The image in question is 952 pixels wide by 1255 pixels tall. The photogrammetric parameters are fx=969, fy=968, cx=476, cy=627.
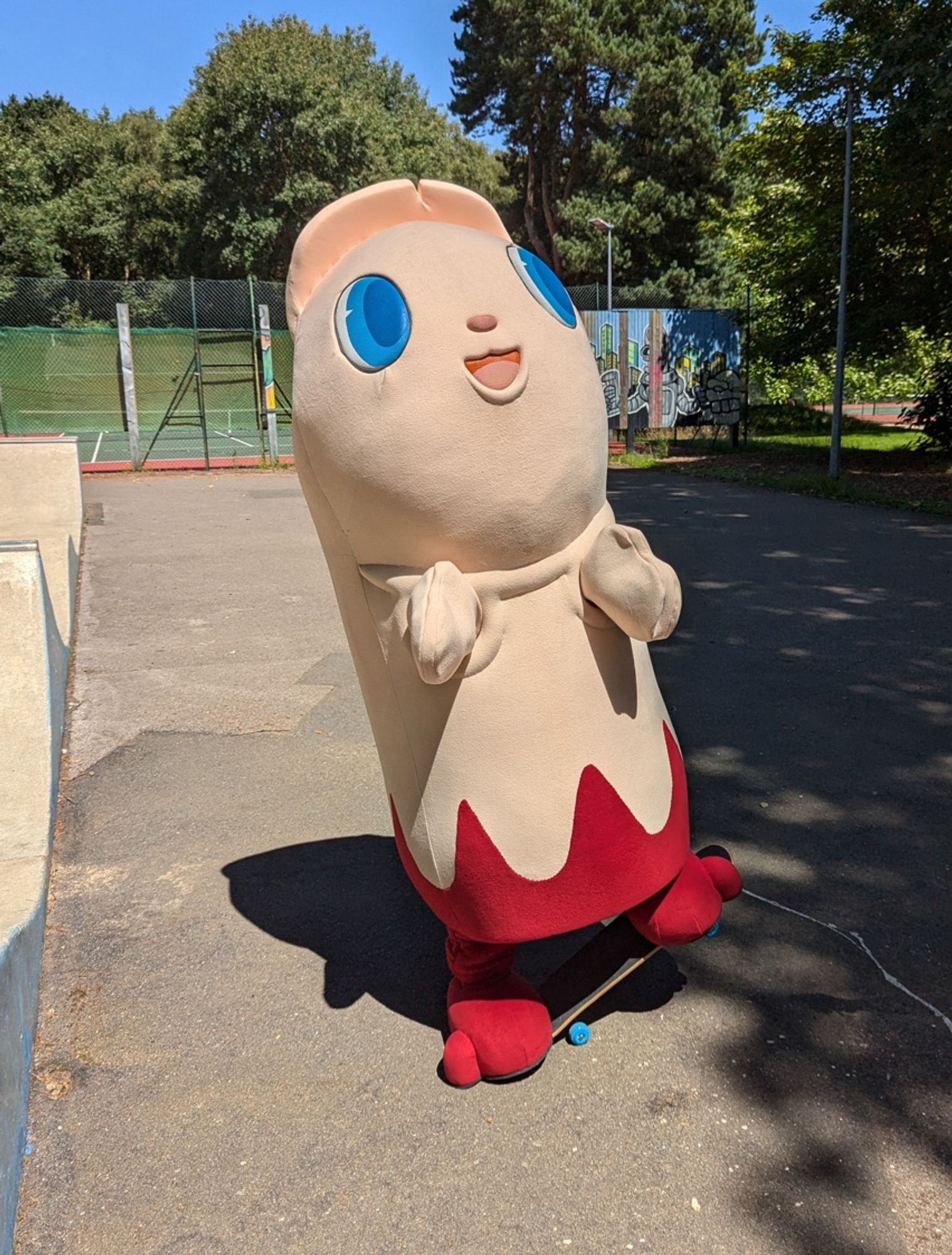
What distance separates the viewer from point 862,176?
47.8ft

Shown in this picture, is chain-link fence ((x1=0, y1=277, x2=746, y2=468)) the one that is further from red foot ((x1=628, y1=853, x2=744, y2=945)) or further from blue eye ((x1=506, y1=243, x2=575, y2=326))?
red foot ((x1=628, y1=853, x2=744, y2=945))

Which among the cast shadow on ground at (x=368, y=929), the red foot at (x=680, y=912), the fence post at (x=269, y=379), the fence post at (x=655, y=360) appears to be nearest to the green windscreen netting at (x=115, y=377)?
the fence post at (x=269, y=379)

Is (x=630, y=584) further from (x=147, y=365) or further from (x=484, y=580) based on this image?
(x=147, y=365)

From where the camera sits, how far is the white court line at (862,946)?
9.11 feet

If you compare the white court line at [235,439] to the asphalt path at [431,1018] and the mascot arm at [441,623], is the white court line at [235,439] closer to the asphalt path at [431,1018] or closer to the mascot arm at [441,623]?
the asphalt path at [431,1018]

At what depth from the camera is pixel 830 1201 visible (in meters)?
2.16

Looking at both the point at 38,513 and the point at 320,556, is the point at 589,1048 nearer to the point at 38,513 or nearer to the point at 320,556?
the point at 320,556

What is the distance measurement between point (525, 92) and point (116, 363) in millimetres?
18993

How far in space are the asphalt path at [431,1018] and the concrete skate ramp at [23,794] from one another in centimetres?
18

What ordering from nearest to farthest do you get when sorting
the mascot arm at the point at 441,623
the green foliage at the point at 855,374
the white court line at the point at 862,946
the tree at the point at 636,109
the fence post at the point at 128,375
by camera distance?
the mascot arm at the point at 441,623, the white court line at the point at 862,946, the green foliage at the point at 855,374, the fence post at the point at 128,375, the tree at the point at 636,109

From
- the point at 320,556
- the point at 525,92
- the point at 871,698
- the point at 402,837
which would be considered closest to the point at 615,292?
the point at 525,92

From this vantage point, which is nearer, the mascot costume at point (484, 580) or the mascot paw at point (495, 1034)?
the mascot costume at point (484, 580)

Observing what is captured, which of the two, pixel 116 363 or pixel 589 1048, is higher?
pixel 116 363

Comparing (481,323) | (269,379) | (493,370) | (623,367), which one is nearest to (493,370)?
(493,370)
